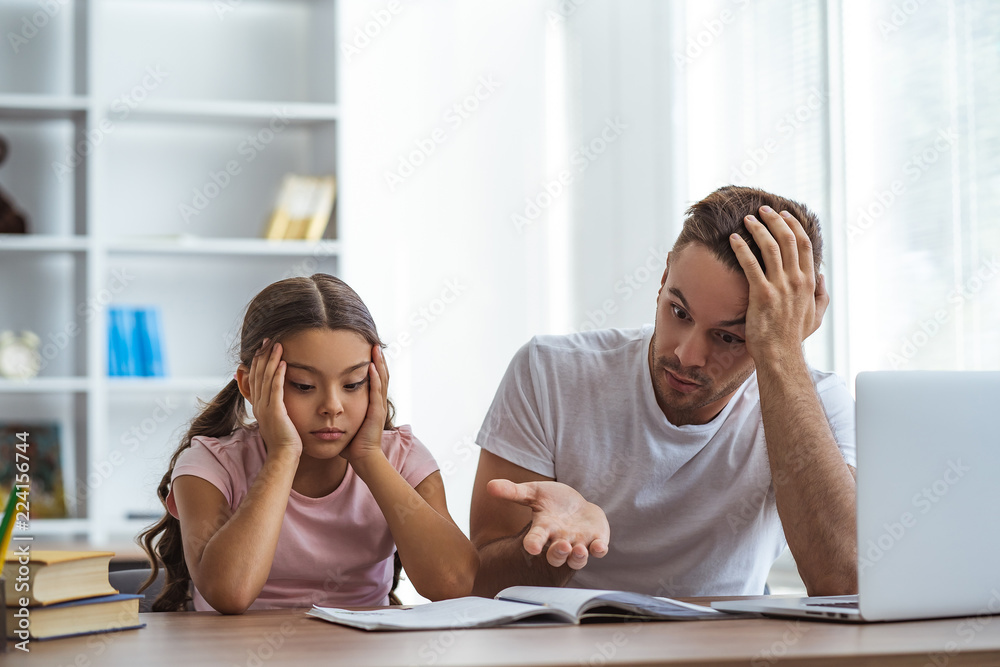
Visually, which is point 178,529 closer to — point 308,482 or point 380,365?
point 308,482

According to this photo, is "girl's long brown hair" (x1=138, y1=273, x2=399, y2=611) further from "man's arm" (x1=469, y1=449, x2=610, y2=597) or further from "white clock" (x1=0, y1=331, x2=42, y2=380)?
"white clock" (x1=0, y1=331, x2=42, y2=380)

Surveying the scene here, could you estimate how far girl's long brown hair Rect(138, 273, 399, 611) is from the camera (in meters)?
1.45

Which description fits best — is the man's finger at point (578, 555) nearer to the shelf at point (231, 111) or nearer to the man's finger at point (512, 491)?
the man's finger at point (512, 491)

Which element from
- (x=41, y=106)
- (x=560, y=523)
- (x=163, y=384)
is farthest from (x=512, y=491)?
(x=41, y=106)

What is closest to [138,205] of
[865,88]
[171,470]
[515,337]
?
[515,337]

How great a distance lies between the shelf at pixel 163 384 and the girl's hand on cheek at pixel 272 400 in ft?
5.35

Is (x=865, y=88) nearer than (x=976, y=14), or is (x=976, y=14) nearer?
(x=976, y=14)

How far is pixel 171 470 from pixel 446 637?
2.44 ft

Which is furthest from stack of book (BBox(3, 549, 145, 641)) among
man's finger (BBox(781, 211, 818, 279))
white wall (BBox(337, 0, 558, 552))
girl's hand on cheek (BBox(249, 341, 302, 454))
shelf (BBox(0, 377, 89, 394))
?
white wall (BBox(337, 0, 558, 552))

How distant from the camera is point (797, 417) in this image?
139 centimetres

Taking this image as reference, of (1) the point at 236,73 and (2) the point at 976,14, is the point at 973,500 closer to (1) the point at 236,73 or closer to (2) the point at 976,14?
(2) the point at 976,14

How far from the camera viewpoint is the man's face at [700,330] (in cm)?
144

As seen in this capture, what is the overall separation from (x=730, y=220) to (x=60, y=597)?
103cm

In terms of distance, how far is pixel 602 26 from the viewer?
137 inches
